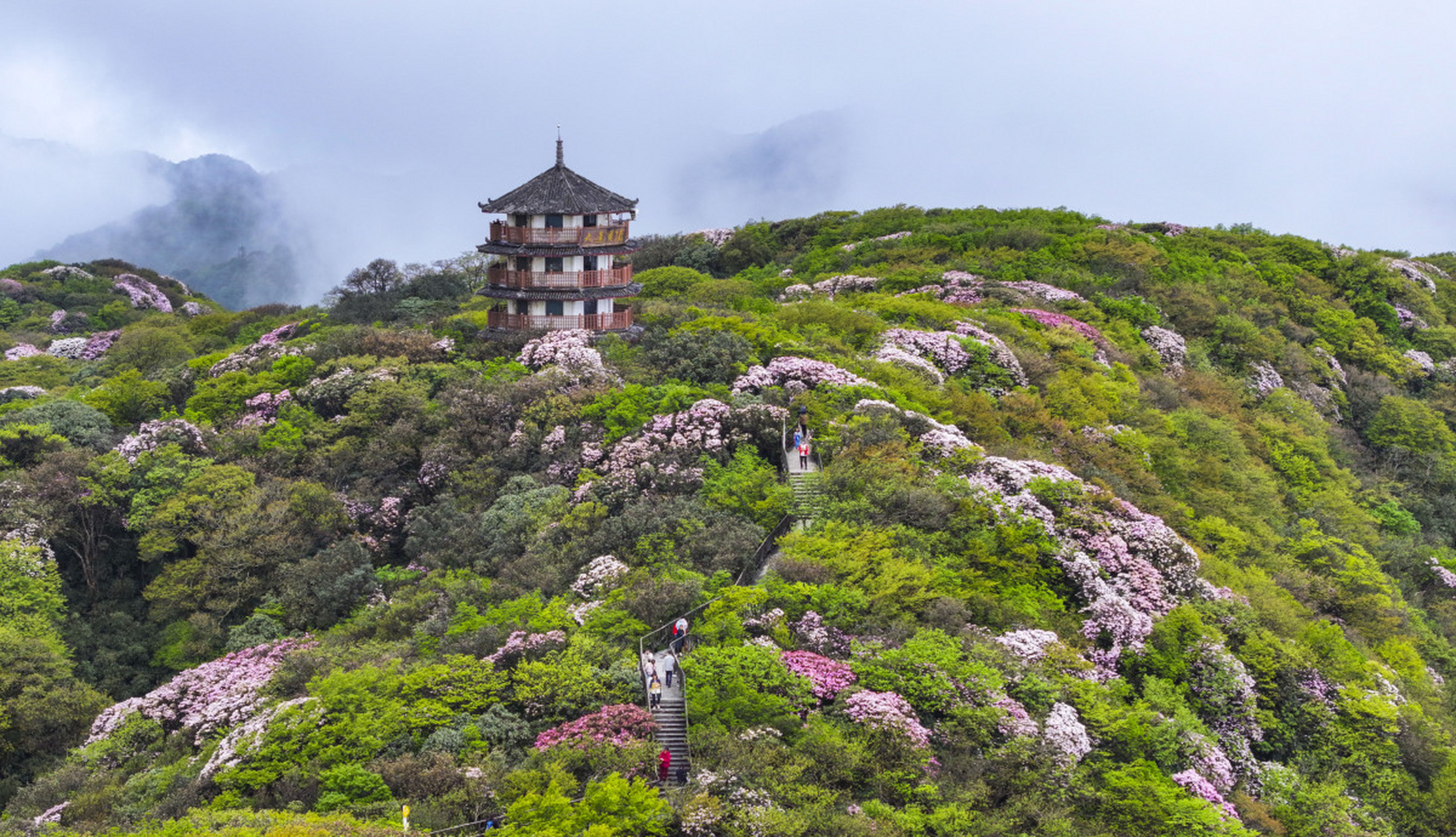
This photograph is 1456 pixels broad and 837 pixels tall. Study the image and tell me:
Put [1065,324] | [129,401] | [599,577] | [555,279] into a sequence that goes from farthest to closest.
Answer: [1065,324], [555,279], [129,401], [599,577]

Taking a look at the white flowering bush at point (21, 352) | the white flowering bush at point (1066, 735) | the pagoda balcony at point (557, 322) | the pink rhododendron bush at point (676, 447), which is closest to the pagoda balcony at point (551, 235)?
the pagoda balcony at point (557, 322)

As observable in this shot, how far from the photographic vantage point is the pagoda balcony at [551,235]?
48219mm

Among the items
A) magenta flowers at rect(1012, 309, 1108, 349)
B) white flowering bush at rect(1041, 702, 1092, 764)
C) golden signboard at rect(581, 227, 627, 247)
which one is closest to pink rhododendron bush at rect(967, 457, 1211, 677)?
white flowering bush at rect(1041, 702, 1092, 764)

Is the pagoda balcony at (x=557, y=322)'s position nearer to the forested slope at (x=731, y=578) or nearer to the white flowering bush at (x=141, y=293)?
the forested slope at (x=731, y=578)

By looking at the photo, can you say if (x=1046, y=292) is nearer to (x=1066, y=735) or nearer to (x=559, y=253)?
(x=559, y=253)

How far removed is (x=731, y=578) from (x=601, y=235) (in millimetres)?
23533

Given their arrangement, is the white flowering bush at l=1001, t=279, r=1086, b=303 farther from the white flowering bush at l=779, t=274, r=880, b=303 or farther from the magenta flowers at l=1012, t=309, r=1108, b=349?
the white flowering bush at l=779, t=274, r=880, b=303

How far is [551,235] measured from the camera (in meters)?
48.4

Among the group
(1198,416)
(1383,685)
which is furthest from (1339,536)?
(1383,685)

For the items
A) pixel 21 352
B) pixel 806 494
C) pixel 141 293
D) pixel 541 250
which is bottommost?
pixel 806 494

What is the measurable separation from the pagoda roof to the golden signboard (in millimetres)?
843

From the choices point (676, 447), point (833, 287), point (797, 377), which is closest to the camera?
point (676, 447)

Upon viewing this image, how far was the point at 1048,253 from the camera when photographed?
72250 mm

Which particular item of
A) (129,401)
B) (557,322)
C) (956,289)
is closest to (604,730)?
(557,322)
